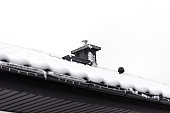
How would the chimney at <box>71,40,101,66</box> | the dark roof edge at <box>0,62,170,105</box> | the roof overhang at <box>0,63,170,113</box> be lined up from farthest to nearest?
the chimney at <box>71,40,101,66</box>
the roof overhang at <box>0,63,170,113</box>
the dark roof edge at <box>0,62,170,105</box>

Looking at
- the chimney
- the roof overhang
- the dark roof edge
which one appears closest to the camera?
the dark roof edge

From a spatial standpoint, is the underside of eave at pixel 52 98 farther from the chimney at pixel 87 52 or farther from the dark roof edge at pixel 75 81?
the chimney at pixel 87 52

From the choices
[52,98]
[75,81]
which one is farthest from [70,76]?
[52,98]

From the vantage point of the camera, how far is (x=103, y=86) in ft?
16.5

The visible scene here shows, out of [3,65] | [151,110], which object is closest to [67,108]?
[151,110]

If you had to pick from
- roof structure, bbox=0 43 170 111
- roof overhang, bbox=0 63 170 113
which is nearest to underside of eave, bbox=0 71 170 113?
roof overhang, bbox=0 63 170 113

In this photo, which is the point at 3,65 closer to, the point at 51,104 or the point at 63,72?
the point at 63,72

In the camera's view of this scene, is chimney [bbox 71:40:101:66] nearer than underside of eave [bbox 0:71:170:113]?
No

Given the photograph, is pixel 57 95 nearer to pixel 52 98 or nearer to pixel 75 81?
pixel 52 98

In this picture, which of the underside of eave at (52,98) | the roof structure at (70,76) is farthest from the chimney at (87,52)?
the roof structure at (70,76)

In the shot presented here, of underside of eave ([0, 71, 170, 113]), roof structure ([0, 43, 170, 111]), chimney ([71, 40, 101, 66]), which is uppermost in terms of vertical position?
chimney ([71, 40, 101, 66])

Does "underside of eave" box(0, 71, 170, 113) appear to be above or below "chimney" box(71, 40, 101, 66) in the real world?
below

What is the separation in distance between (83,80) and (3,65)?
1152 mm

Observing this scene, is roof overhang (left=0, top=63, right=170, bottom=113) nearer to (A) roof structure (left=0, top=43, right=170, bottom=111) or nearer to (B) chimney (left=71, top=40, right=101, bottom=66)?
(A) roof structure (left=0, top=43, right=170, bottom=111)
